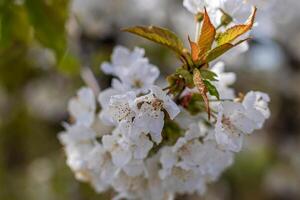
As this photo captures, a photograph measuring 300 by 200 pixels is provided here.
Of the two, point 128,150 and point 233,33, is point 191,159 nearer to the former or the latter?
point 128,150

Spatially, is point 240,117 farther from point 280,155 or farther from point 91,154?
point 280,155

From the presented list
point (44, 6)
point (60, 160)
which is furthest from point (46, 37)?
point (60, 160)

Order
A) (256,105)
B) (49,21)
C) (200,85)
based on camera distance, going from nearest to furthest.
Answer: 1. (200,85)
2. (256,105)
3. (49,21)

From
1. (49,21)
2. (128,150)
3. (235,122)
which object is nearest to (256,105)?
(235,122)

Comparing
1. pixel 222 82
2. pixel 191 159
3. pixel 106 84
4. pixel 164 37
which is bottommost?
pixel 191 159

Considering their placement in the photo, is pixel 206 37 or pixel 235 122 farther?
pixel 235 122
